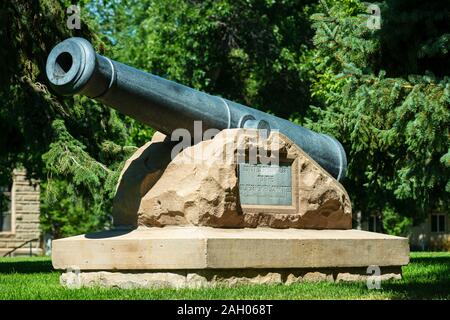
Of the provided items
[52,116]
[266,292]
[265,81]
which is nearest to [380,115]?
[266,292]

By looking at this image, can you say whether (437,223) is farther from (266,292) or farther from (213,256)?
(266,292)

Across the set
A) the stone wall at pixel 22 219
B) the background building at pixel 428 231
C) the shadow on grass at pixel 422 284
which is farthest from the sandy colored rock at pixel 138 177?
the background building at pixel 428 231

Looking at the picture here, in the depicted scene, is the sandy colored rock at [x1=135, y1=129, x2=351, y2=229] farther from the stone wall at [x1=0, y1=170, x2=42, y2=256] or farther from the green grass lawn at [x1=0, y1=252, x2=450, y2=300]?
the stone wall at [x1=0, y1=170, x2=42, y2=256]

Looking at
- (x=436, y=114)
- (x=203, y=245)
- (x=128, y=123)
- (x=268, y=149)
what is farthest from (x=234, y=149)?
(x=128, y=123)

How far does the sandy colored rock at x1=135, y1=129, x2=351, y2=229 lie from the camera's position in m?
10.0

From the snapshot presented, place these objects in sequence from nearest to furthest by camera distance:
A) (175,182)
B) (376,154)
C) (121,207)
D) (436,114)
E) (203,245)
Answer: (436,114), (203,245), (175,182), (121,207), (376,154)

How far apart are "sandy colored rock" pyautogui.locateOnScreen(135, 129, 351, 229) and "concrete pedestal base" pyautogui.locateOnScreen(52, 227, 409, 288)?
135 mm

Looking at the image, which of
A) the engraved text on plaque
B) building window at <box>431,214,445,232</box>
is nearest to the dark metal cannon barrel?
the engraved text on plaque

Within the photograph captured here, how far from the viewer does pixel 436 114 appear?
875 cm

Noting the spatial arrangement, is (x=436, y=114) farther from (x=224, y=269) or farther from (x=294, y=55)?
(x=294, y=55)

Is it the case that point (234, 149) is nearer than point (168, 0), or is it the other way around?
point (234, 149)

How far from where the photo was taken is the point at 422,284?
34.8 ft

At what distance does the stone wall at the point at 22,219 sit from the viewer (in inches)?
1393

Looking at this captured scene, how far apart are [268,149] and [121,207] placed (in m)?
1.82
